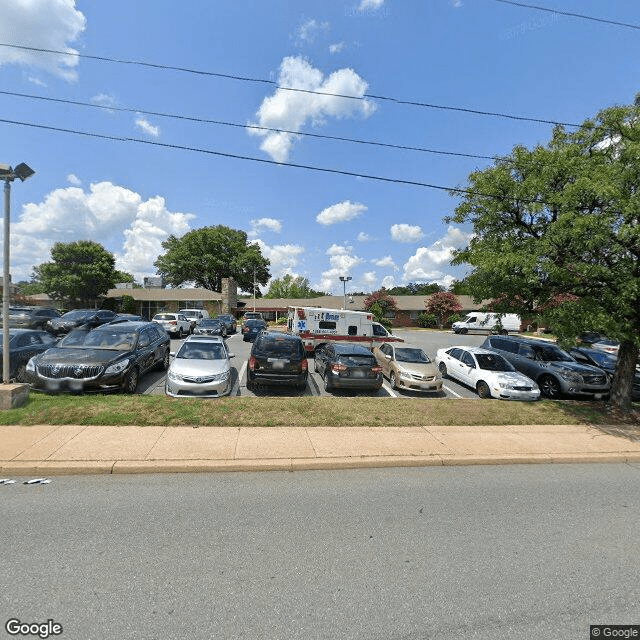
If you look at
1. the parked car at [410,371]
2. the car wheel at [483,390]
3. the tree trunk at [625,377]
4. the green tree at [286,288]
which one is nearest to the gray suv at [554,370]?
the tree trunk at [625,377]

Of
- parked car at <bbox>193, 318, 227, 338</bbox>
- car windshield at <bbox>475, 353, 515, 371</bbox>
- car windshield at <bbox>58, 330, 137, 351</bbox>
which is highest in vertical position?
car windshield at <bbox>58, 330, 137, 351</bbox>

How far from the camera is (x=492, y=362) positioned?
11547 mm

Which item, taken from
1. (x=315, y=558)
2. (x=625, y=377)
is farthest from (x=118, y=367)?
(x=625, y=377)

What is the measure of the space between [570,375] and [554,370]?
1.43 feet

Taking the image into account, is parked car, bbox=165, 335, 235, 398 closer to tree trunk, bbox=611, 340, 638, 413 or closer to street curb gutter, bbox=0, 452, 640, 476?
street curb gutter, bbox=0, 452, 640, 476

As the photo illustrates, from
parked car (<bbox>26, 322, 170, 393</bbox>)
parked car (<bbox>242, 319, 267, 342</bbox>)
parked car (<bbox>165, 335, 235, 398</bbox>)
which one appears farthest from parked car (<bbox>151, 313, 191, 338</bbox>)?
parked car (<bbox>165, 335, 235, 398</bbox>)

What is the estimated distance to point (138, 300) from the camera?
4219 cm

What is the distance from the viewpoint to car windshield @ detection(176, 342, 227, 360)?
9.33 m

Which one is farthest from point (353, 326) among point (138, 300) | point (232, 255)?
point (232, 255)

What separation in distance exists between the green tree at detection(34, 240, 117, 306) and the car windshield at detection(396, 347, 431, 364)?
36893 mm

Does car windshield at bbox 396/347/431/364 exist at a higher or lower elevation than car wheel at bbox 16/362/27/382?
higher

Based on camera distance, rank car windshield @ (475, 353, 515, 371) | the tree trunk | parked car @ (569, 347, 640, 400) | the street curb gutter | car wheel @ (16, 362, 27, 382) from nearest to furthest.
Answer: the street curb gutter, car wheel @ (16, 362, 27, 382), the tree trunk, car windshield @ (475, 353, 515, 371), parked car @ (569, 347, 640, 400)

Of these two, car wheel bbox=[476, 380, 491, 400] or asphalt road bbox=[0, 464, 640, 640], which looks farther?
car wheel bbox=[476, 380, 491, 400]

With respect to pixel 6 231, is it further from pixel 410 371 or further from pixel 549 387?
pixel 549 387
